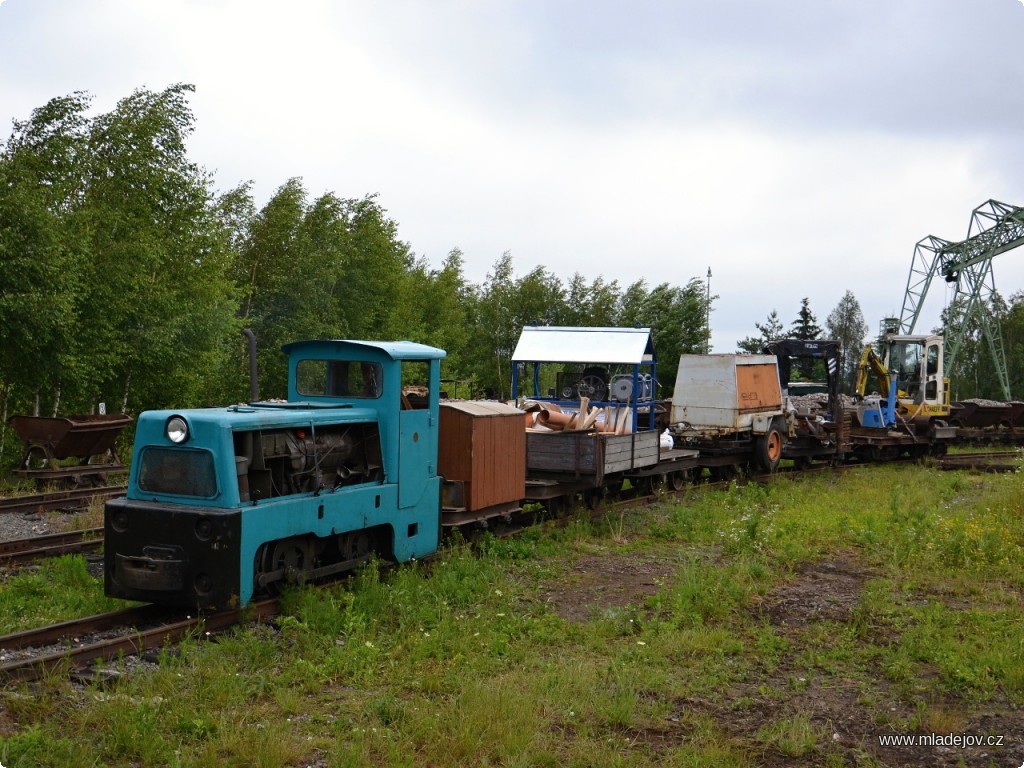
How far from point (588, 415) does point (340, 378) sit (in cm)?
529

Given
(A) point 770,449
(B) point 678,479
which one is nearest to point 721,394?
(A) point 770,449

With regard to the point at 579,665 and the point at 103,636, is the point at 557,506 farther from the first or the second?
the point at 103,636

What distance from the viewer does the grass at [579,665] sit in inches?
203

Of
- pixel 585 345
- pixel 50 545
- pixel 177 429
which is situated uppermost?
pixel 585 345

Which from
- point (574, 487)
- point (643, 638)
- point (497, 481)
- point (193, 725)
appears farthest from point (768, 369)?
point (193, 725)

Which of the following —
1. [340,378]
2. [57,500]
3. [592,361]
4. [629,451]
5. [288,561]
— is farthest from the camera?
[592,361]

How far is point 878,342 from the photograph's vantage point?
25516 millimetres

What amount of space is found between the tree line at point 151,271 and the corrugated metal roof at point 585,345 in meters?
1.46

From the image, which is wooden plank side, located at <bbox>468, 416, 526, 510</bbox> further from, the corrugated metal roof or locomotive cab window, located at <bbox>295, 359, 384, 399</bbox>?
the corrugated metal roof

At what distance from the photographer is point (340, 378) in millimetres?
9094

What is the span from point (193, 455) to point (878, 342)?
73.7 ft

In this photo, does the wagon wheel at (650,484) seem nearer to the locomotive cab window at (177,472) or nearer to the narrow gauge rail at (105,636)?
the narrow gauge rail at (105,636)

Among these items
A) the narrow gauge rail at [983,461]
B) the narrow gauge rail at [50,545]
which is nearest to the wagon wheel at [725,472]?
the narrow gauge rail at [983,461]

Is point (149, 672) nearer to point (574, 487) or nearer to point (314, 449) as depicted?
point (314, 449)
